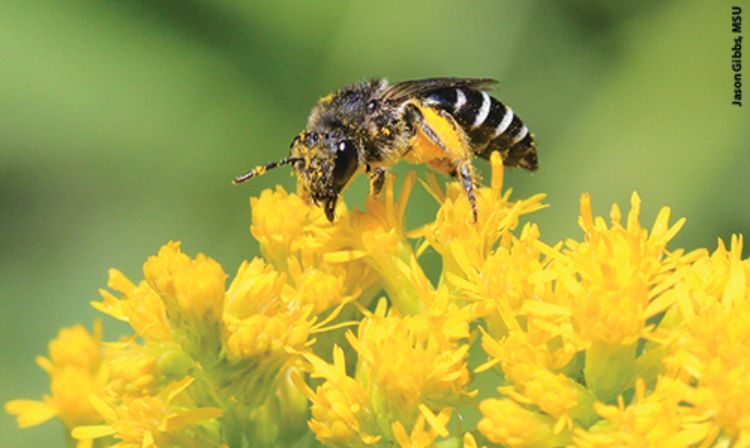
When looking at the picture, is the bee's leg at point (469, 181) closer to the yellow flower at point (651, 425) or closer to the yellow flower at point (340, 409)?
the yellow flower at point (340, 409)

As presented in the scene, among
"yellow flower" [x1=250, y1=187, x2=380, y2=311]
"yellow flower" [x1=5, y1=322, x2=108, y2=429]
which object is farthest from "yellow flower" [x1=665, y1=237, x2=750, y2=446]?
"yellow flower" [x1=5, y1=322, x2=108, y2=429]

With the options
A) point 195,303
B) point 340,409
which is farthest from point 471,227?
point 195,303

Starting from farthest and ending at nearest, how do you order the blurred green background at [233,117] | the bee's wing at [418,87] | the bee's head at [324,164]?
the blurred green background at [233,117], the bee's wing at [418,87], the bee's head at [324,164]

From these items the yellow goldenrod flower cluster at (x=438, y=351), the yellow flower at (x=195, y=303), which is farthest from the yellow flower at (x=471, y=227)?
the yellow flower at (x=195, y=303)

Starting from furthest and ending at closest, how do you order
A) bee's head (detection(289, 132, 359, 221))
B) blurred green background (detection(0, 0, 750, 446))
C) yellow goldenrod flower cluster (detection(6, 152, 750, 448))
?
blurred green background (detection(0, 0, 750, 446)) → bee's head (detection(289, 132, 359, 221)) → yellow goldenrod flower cluster (detection(6, 152, 750, 448))

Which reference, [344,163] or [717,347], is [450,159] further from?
[717,347]

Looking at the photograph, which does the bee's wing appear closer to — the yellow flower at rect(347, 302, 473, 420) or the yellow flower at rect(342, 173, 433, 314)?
the yellow flower at rect(342, 173, 433, 314)

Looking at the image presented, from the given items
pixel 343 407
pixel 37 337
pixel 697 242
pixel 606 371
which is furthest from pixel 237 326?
pixel 697 242
